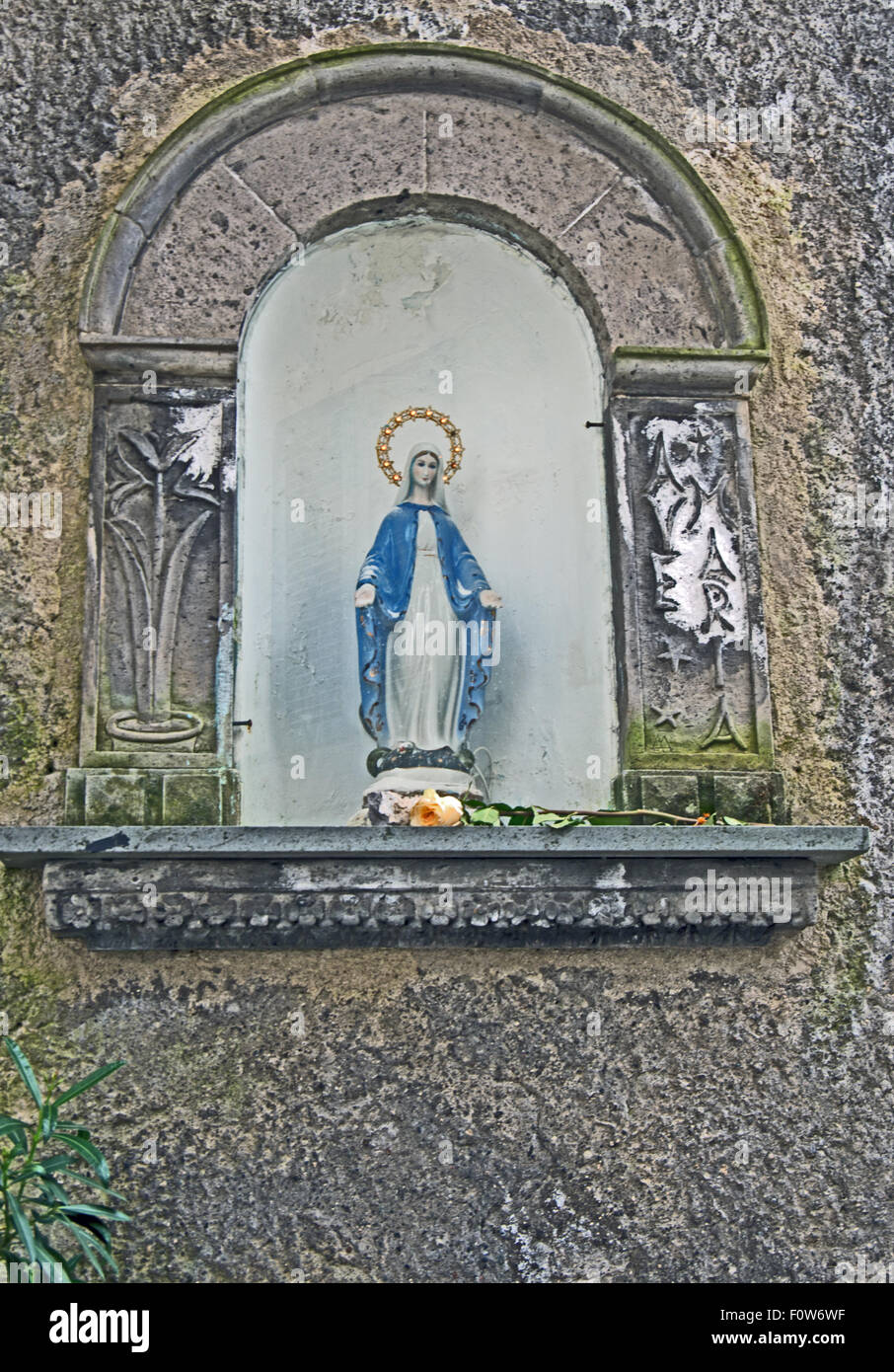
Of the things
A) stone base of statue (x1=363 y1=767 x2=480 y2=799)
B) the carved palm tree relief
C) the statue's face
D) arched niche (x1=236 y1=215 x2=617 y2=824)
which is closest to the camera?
the carved palm tree relief

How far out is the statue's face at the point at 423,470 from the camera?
18.1 ft

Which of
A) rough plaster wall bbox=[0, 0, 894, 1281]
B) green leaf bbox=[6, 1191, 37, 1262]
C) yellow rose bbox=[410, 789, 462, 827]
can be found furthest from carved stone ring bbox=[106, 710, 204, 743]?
green leaf bbox=[6, 1191, 37, 1262]

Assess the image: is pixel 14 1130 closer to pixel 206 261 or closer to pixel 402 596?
pixel 402 596

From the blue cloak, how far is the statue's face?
75 millimetres

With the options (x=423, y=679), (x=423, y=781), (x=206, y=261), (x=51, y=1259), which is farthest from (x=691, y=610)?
(x=51, y=1259)

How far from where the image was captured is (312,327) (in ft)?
18.5

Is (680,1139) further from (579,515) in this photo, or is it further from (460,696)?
(579,515)

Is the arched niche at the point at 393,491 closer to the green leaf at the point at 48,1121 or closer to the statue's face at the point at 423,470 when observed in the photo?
the statue's face at the point at 423,470

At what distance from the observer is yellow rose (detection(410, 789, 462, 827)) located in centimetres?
472

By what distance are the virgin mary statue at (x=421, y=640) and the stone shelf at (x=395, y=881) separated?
52 centimetres

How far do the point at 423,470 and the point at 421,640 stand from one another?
582mm

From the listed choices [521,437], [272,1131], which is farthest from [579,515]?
[272,1131]

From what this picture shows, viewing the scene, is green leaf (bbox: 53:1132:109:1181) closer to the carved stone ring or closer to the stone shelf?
the stone shelf

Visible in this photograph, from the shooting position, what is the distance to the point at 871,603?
5184 mm
